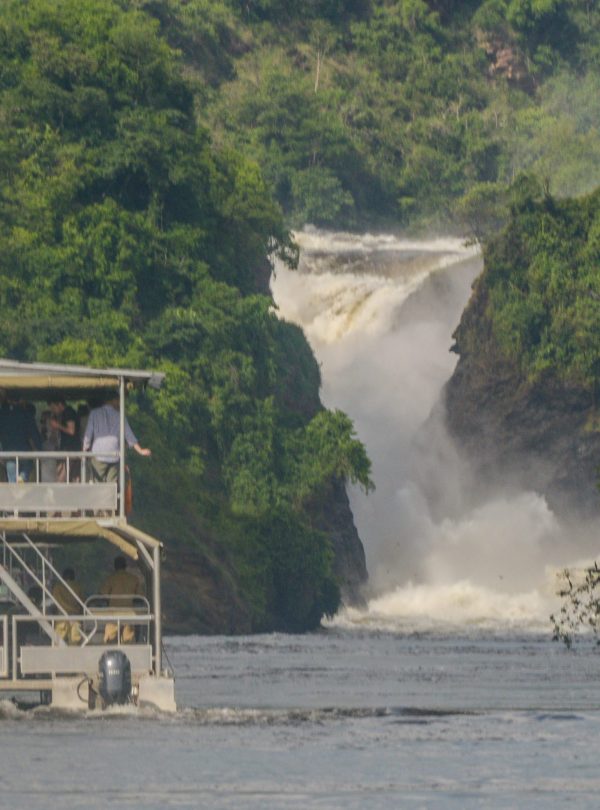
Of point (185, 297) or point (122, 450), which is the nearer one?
point (122, 450)

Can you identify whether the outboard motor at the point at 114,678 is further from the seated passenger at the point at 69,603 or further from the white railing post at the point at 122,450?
the white railing post at the point at 122,450

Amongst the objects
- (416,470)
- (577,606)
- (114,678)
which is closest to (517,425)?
(416,470)

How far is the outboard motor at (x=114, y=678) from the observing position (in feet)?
145

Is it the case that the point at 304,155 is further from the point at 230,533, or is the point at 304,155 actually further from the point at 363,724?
the point at 363,724

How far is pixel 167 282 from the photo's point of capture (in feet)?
334

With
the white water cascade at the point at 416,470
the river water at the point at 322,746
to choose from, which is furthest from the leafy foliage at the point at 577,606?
the white water cascade at the point at 416,470

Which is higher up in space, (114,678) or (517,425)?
(517,425)

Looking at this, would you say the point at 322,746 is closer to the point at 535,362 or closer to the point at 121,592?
the point at 121,592

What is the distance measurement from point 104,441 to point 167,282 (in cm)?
5651

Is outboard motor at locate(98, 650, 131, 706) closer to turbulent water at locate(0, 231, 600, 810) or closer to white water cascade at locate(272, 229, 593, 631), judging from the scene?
turbulent water at locate(0, 231, 600, 810)

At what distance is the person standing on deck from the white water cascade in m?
49.1

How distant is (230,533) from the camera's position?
297 feet

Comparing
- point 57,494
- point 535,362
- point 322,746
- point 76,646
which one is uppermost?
point 535,362

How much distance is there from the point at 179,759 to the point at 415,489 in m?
75.2
